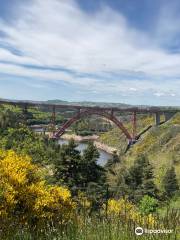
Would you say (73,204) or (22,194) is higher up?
(22,194)

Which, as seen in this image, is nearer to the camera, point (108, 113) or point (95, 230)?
point (95, 230)

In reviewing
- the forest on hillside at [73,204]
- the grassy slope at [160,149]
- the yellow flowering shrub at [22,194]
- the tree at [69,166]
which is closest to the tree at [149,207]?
the forest on hillside at [73,204]

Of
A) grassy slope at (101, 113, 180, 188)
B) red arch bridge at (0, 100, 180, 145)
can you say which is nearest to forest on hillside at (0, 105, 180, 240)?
grassy slope at (101, 113, 180, 188)

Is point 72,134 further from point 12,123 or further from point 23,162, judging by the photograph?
point 23,162

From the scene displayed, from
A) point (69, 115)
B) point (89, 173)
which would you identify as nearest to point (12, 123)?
point (89, 173)

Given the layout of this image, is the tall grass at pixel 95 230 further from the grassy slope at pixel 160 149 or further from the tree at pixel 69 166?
the grassy slope at pixel 160 149

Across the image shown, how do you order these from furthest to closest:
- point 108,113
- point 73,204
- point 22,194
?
point 108,113, point 73,204, point 22,194

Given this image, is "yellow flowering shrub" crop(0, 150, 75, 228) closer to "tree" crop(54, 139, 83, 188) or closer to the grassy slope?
"tree" crop(54, 139, 83, 188)

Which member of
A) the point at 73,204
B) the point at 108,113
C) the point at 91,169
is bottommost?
the point at 91,169

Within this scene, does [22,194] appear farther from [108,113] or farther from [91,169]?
[108,113]

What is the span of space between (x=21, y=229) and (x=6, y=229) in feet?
0.66

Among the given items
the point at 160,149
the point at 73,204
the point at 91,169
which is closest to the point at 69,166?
the point at 91,169

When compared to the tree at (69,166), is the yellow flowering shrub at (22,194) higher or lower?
higher

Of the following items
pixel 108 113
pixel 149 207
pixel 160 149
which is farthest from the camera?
pixel 108 113
